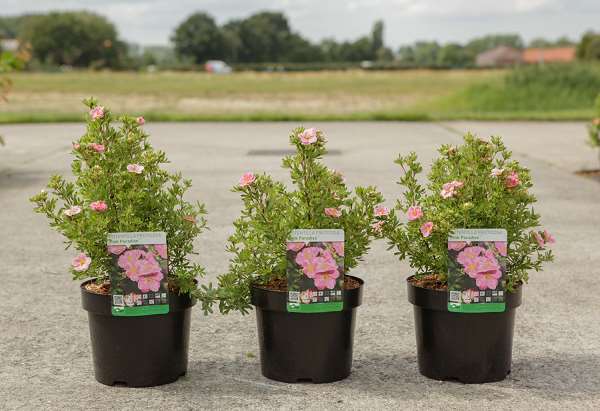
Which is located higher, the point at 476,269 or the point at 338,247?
the point at 338,247

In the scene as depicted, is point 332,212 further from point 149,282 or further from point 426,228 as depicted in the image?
point 149,282

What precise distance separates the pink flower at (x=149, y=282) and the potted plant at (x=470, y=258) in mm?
1086

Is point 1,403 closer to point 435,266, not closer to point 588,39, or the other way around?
point 435,266

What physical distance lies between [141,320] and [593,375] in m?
2.14

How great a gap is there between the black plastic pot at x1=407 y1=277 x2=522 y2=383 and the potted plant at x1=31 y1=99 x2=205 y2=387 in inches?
42.7

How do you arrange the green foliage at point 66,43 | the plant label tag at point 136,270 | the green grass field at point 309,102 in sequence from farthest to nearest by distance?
the green foliage at point 66,43
the green grass field at point 309,102
the plant label tag at point 136,270

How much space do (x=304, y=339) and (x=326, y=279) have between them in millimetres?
312

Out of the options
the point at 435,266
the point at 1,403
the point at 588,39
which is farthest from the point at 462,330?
the point at 588,39

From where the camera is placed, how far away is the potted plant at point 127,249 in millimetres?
4090

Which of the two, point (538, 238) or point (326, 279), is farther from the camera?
point (538, 238)

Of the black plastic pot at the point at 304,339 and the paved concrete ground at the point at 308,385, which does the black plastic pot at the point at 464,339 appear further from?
the black plastic pot at the point at 304,339

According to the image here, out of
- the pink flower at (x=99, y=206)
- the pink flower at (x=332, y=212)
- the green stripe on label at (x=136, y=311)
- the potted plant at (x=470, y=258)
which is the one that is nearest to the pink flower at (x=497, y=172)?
the potted plant at (x=470, y=258)

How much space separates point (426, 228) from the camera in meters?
4.17

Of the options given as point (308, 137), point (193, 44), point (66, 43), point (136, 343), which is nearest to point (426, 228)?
point (308, 137)
